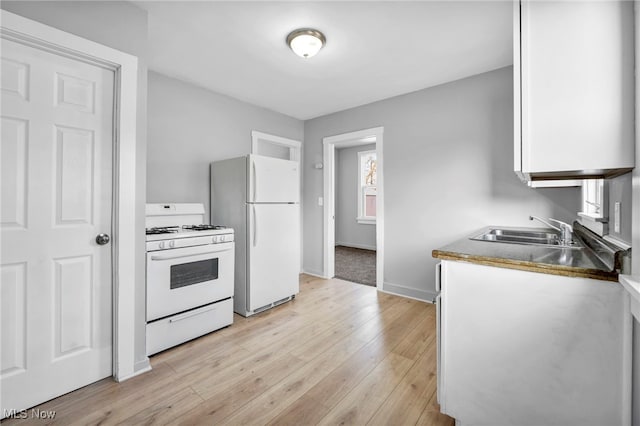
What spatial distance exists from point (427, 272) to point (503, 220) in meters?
0.99

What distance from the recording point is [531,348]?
1.19m

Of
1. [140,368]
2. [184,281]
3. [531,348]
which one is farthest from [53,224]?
[531,348]

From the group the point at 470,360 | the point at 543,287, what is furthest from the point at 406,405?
the point at 543,287

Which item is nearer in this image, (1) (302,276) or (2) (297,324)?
(2) (297,324)

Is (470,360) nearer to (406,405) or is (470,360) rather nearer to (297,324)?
(406,405)

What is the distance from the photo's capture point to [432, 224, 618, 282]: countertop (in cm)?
109

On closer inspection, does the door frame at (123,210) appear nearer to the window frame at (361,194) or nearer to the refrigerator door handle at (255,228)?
the refrigerator door handle at (255,228)

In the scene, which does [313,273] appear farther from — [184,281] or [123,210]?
[123,210]

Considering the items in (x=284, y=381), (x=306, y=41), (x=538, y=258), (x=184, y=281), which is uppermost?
(x=306, y=41)

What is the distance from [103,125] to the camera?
1769 millimetres

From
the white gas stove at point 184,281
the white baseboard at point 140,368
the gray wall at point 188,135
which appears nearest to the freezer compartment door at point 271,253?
the white gas stove at point 184,281

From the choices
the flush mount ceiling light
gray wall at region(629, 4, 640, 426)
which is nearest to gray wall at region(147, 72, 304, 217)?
the flush mount ceiling light

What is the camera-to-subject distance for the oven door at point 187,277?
6.90ft

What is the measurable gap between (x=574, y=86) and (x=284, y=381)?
2.15m
